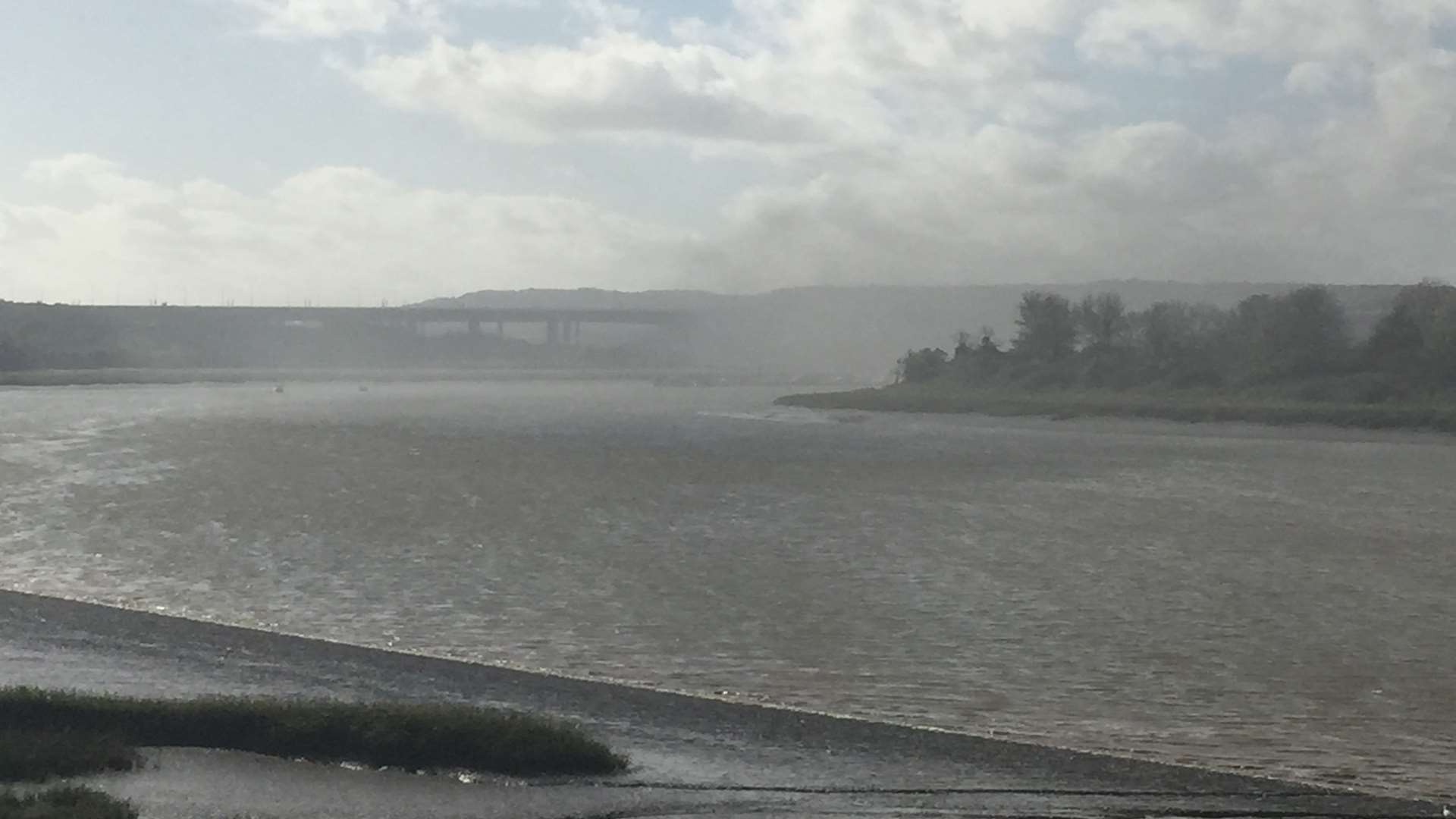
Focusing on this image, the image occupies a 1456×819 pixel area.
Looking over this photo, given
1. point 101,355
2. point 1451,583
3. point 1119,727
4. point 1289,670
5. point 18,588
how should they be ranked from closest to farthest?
point 1119,727
point 1289,670
point 18,588
point 1451,583
point 101,355

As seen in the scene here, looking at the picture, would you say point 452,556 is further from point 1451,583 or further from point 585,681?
point 1451,583

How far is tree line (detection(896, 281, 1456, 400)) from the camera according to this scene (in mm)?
76438

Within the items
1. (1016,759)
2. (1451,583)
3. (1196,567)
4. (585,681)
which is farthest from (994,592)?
(1016,759)

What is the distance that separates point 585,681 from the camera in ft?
50.5

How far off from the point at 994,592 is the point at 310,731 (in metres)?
12.5

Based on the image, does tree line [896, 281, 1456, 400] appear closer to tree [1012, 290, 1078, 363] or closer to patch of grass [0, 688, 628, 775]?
tree [1012, 290, 1078, 363]

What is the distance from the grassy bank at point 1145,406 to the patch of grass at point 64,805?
2505 inches

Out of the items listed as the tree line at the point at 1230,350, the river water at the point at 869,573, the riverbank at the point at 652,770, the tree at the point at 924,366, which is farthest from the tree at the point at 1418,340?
the riverbank at the point at 652,770

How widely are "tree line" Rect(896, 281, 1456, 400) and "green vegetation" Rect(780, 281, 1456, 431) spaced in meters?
0.09

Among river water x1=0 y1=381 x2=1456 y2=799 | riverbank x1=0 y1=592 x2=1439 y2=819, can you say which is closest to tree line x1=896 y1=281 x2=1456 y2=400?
river water x1=0 y1=381 x2=1456 y2=799

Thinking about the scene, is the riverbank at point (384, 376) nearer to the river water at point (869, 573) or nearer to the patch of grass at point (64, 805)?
the river water at point (869, 573)

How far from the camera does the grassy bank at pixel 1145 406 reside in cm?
6800

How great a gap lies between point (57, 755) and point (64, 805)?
1.65 metres

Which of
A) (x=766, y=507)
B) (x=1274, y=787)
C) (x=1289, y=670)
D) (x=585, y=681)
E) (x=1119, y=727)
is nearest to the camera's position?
(x=1274, y=787)
